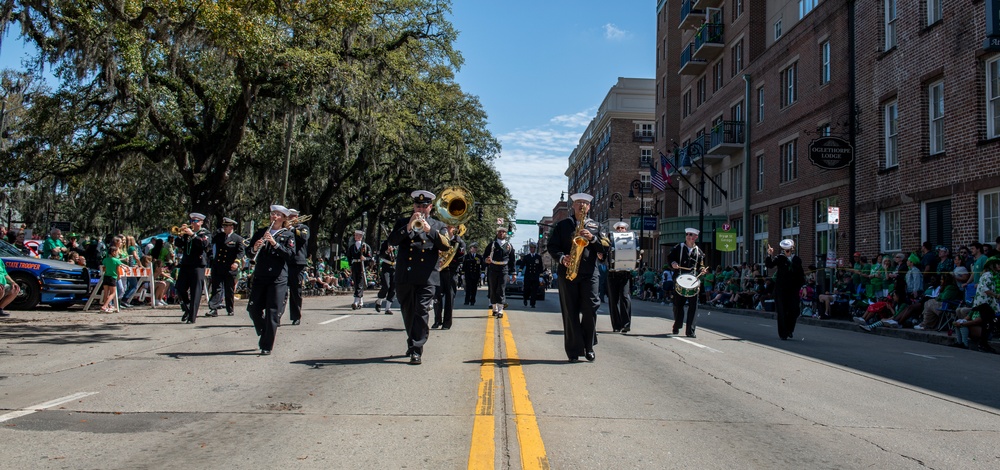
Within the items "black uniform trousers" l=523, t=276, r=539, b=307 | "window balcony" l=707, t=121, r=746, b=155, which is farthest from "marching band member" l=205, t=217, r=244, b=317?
"window balcony" l=707, t=121, r=746, b=155

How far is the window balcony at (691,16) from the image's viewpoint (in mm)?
45500

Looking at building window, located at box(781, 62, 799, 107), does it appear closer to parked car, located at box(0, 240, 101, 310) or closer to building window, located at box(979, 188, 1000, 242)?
building window, located at box(979, 188, 1000, 242)

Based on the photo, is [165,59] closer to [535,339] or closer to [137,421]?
[535,339]

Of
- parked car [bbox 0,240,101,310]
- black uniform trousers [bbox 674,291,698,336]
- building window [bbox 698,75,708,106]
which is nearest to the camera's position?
black uniform trousers [bbox 674,291,698,336]

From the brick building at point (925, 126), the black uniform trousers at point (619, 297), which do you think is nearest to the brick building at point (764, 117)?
the brick building at point (925, 126)

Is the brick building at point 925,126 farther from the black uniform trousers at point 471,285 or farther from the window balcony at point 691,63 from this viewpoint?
the window balcony at point 691,63

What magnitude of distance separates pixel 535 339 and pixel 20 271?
11.5 m

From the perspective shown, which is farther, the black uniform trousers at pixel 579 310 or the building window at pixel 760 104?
the building window at pixel 760 104

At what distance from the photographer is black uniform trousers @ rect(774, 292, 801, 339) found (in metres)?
14.1

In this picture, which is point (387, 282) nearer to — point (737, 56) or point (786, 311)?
point (786, 311)

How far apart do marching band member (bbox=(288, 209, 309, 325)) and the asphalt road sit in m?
1.44

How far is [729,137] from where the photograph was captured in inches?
1484

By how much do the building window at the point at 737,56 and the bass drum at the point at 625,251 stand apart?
28669mm

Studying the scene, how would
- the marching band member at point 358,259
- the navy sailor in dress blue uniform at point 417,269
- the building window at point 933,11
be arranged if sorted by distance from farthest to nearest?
1. the building window at point 933,11
2. the marching band member at point 358,259
3. the navy sailor in dress blue uniform at point 417,269
